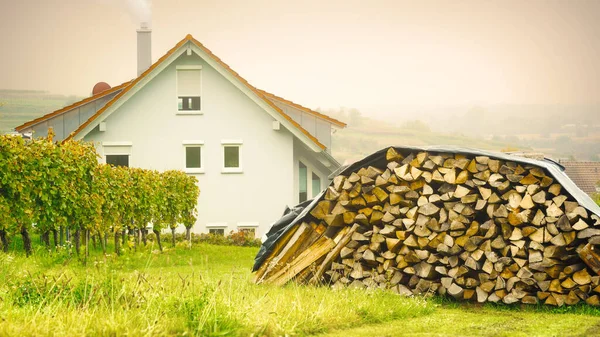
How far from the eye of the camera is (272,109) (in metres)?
32.3

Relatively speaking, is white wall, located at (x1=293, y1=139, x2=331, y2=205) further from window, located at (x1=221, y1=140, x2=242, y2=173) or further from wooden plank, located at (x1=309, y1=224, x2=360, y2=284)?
wooden plank, located at (x1=309, y1=224, x2=360, y2=284)

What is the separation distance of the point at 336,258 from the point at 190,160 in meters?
22.5

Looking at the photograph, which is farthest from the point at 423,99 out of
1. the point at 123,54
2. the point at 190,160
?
the point at 190,160

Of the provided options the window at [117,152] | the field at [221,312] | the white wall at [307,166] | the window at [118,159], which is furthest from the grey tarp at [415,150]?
the white wall at [307,166]

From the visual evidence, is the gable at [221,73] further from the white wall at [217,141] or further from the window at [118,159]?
the window at [118,159]

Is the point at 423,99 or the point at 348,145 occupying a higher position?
the point at 423,99

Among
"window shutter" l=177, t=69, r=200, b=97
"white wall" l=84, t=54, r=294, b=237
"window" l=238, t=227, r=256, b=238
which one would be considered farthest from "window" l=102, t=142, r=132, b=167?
"window" l=238, t=227, r=256, b=238

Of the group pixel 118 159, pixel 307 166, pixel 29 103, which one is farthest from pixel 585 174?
pixel 29 103

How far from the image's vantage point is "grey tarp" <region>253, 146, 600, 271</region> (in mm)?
10914

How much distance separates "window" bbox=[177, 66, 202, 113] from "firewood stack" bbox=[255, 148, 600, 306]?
21.5 m

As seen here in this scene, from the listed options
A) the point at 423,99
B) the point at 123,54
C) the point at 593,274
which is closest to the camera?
the point at 593,274

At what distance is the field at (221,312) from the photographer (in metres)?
6.84

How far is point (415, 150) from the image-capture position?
466 inches

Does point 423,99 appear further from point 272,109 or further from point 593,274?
A: point 593,274
